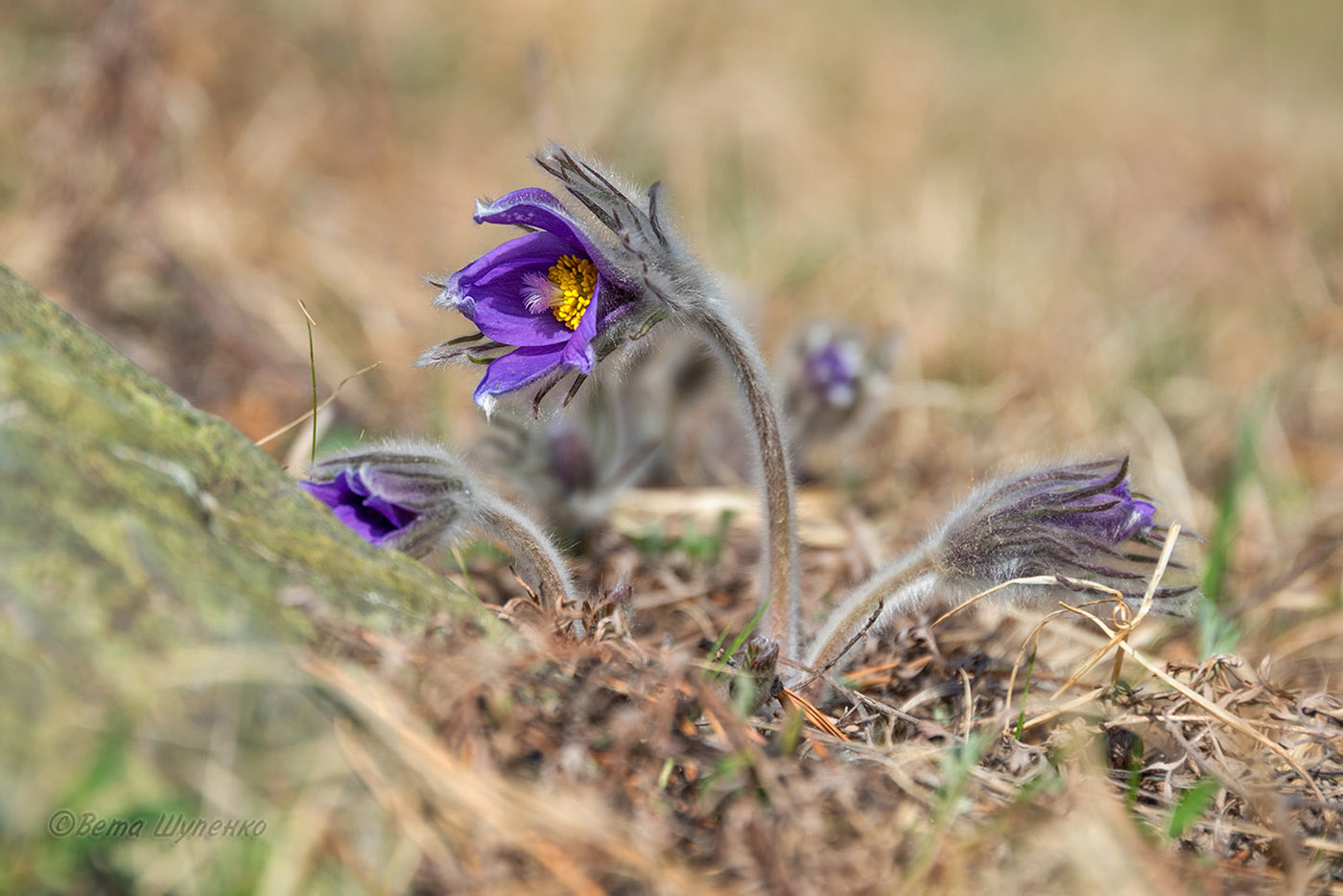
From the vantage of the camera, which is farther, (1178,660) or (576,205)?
(1178,660)

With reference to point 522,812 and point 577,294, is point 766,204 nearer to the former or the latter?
point 577,294

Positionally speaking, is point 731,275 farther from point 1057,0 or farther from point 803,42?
point 1057,0

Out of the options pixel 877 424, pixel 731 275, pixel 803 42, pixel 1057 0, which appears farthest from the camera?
pixel 1057 0

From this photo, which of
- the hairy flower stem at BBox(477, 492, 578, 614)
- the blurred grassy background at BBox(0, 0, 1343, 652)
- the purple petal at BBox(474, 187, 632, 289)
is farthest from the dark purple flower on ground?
the purple petal at BBox(474, 187, 632, 289)

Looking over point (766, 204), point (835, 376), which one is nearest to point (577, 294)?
point (835, 376)

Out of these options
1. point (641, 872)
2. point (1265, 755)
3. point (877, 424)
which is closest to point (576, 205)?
point (641, 872)

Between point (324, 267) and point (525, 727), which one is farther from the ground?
point (324, 267)

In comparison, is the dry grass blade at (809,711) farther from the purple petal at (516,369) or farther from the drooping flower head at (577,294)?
the purple petal at (516,369)
